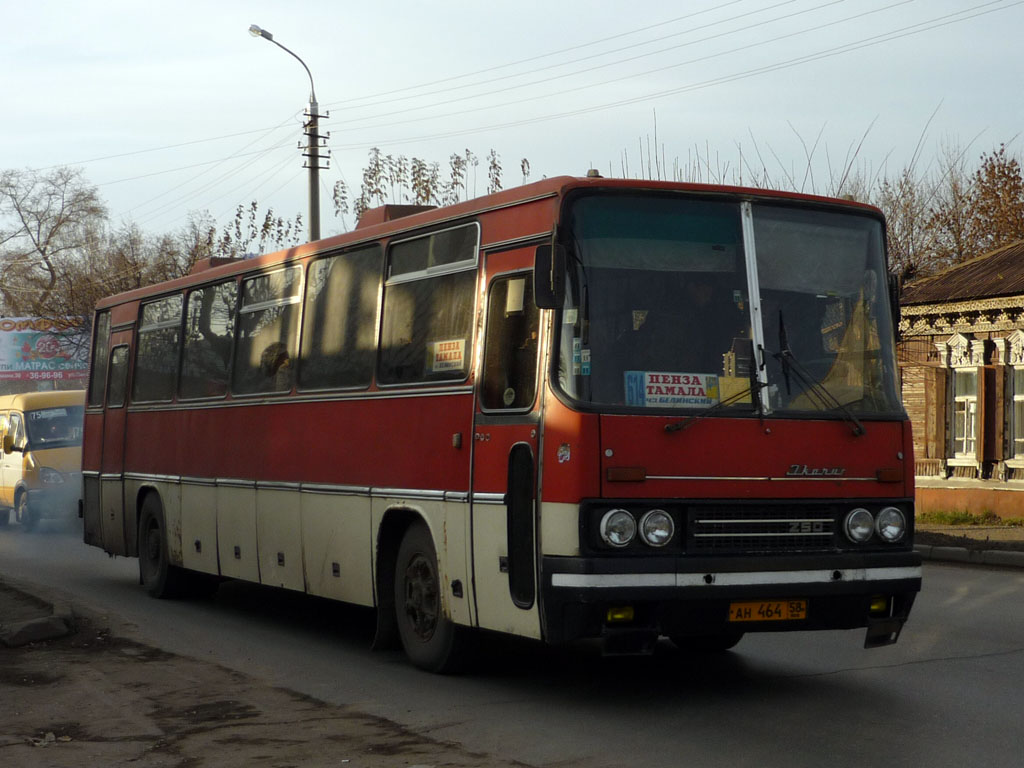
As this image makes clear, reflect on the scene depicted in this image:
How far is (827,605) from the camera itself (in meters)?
8.46

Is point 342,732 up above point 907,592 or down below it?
below

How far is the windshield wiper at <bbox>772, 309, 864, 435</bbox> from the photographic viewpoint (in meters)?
8.58

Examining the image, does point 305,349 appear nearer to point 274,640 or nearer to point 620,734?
point 274,640

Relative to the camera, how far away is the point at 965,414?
1151 inches

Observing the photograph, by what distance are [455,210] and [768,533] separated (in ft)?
10.1

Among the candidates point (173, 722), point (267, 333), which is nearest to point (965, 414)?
point (267, 333)

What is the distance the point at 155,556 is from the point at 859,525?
894 centimetres

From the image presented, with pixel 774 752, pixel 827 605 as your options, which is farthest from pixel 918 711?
pixel 774 752

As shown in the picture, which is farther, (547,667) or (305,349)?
(305,349)

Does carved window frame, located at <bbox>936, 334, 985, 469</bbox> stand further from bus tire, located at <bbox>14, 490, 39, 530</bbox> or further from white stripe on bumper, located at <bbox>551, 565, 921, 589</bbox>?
white stripe on bumper, located at <bbox>551, 565, 921, 589</bbox>

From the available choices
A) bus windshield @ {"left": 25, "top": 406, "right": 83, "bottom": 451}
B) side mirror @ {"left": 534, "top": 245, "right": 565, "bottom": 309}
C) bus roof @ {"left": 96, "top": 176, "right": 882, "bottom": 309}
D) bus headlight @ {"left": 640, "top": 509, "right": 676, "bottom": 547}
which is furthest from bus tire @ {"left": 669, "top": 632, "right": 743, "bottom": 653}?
A: bus windshield @ {"left": 25, "top": 406, "right": 83, "bottom": 451}

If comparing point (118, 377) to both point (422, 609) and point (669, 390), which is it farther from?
point (669, 390)

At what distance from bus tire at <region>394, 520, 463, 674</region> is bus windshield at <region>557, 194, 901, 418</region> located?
6.87 ft

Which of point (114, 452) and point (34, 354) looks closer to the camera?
point (114, 452)
